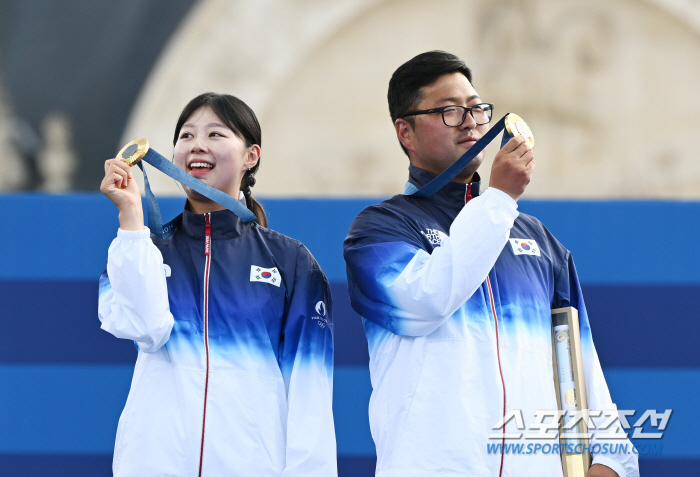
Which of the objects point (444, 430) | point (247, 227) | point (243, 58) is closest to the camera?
point (444, 430)

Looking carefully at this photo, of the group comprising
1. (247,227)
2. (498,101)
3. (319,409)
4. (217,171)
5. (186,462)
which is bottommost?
(186,462)

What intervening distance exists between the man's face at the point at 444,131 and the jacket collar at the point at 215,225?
0.65 meters

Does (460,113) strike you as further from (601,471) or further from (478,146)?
(601,471)

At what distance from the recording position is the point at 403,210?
8.90 feet

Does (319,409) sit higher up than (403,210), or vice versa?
(403,210)

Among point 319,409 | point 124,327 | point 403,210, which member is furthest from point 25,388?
point 403,210

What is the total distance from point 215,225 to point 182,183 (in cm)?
17

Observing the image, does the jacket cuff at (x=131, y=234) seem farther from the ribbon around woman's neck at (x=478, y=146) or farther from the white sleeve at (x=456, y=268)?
the ribbon around woman's neck at (x=478, y=146)

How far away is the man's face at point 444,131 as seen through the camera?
2783 millimetres

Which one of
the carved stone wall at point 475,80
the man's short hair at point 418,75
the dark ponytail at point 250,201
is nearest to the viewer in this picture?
the man's short hair at point 418,75

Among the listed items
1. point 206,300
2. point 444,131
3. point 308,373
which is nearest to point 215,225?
point 206,300

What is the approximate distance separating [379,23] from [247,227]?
21.1 ft

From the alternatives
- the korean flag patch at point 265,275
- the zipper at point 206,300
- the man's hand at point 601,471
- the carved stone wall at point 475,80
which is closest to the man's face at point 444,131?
the korean flag patch at point 265,275

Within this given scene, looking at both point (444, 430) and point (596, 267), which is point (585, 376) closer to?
point (444, 430)
